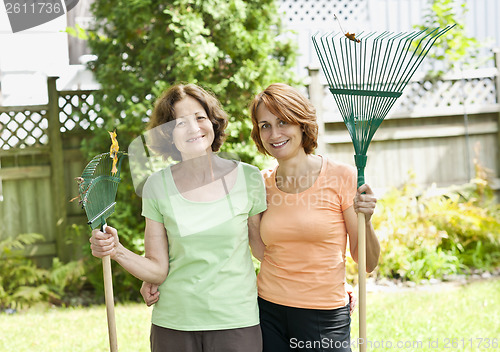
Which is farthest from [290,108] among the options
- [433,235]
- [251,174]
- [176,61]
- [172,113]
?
[433,235]

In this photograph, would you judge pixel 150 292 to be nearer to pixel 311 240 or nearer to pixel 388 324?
pixel 311 240

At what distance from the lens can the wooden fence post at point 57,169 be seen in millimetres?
5129

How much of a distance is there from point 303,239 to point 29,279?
3.74 metres

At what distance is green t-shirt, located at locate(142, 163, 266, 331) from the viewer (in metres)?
1.72

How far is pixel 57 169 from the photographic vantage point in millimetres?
5125

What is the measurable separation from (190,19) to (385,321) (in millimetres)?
2829

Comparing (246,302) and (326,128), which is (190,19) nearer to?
(326,128)

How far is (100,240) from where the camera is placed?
164 centimetres

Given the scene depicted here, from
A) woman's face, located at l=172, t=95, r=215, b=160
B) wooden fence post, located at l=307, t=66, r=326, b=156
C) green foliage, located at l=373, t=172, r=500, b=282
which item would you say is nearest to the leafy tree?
wooden fence post, located at l=307, t=66, r=326, b=156

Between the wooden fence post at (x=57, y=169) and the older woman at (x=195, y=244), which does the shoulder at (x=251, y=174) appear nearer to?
the older woman at (x=195, y=244)

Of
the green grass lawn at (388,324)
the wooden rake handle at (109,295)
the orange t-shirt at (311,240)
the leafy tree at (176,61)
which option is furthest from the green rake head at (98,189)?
the leafy tree at (176,61)

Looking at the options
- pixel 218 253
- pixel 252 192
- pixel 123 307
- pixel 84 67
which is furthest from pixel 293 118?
pixel 84 67

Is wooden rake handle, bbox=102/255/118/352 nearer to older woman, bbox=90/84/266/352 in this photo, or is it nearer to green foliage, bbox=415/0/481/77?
older woman, bbox=90/84/266/352

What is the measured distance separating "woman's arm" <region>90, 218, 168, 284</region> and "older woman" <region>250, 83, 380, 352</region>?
386 mm
